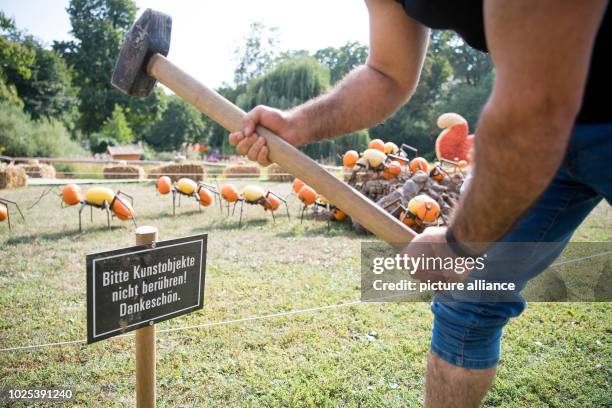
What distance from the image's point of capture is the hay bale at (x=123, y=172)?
62.2 feet

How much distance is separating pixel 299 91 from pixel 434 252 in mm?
28196

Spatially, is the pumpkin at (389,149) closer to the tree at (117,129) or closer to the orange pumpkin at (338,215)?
the orange pumpkin at (338,215)

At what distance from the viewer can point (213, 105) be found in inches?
68.3

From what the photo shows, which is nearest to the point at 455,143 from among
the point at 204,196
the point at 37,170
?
the point at 204,196

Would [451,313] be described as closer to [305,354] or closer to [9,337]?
[305,354]

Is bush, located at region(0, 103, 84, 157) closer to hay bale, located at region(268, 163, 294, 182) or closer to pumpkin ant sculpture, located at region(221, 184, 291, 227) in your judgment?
hay bale, located at region(268, 163, 294, 182)

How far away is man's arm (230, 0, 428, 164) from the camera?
1.53m

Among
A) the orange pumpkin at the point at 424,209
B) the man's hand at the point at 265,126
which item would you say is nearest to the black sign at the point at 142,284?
the man's hand at the point at 265,126

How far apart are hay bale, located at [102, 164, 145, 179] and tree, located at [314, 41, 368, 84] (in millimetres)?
36367

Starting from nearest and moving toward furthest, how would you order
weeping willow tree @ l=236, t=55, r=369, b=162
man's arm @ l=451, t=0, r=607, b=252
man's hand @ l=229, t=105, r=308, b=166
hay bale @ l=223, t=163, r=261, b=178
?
man's arm @ l=451, t=0, r=607, b=252
man's hand @ l=229, t=105, r=308, b=166
hay bale @ l=223, t=163, r=261, b=178
weeping willow tree @ l=236, t=55, r=369, b=162

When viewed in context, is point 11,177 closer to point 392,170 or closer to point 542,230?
point 392,170

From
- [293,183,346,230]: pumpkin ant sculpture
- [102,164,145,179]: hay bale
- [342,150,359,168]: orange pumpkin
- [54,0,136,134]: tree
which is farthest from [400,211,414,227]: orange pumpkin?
[54,0,136,134]: tree

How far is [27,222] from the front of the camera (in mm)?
7324

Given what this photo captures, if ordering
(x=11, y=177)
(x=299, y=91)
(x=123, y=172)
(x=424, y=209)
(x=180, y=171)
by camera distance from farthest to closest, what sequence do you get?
(x=299, y=91), (x=123, y=172), (x=180, y=171), (x=11, y=177), (x=424, y=209)
